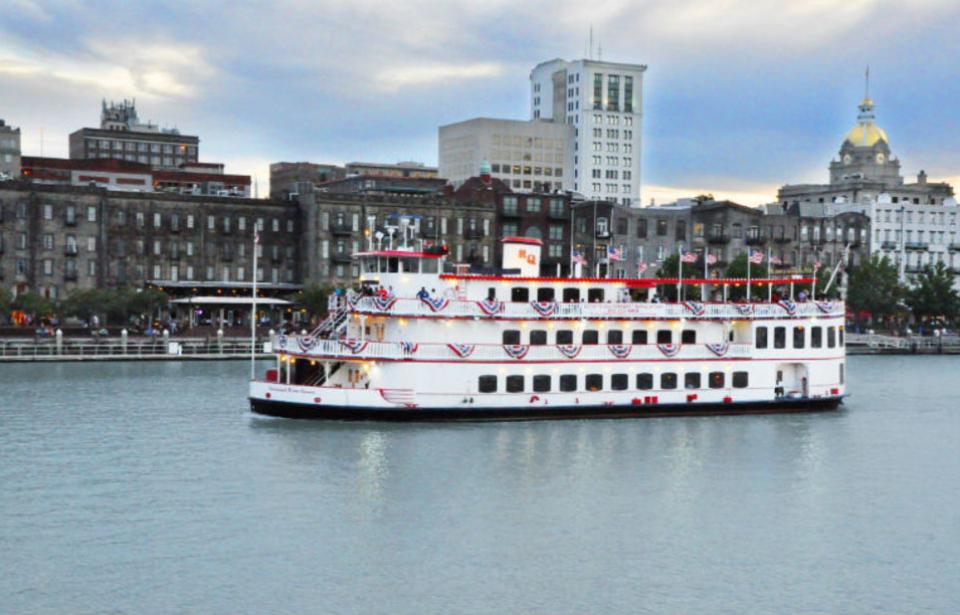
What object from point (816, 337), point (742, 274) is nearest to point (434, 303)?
point (816, 337)

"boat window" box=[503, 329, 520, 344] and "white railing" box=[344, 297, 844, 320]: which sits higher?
"white railing" box=[344, 297, 844, 320]

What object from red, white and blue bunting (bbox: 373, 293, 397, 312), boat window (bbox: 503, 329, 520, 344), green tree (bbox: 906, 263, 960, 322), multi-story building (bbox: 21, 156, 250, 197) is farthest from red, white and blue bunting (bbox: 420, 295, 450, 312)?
green tree (bbox: 906, 263, 960, 322)

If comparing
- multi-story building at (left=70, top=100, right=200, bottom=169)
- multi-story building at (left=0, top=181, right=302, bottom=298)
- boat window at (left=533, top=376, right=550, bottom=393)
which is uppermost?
multi-story building at (left=70, top=100, right=200, bottom=169)

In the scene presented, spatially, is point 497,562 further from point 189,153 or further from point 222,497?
point 189,153

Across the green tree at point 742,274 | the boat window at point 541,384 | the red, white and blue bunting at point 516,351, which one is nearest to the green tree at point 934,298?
the green tree at point 742,274

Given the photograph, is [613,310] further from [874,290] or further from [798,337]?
[874,290]

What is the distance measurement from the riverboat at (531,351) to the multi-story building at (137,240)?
4621 centimetres

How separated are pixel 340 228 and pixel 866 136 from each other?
341ft

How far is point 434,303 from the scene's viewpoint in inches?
1944

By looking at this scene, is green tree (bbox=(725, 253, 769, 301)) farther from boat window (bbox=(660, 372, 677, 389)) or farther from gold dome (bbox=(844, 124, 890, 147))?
gold dome (bbox=(844, 124, 890, 147))

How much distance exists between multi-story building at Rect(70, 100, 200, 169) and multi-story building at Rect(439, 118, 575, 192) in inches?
1510

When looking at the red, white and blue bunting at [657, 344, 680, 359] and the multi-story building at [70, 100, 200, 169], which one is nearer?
the red, white and blue bunting at [657, 344, 680, 359]

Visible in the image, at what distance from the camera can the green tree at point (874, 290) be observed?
114625mm

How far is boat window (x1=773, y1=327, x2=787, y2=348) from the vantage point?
2148 inches
